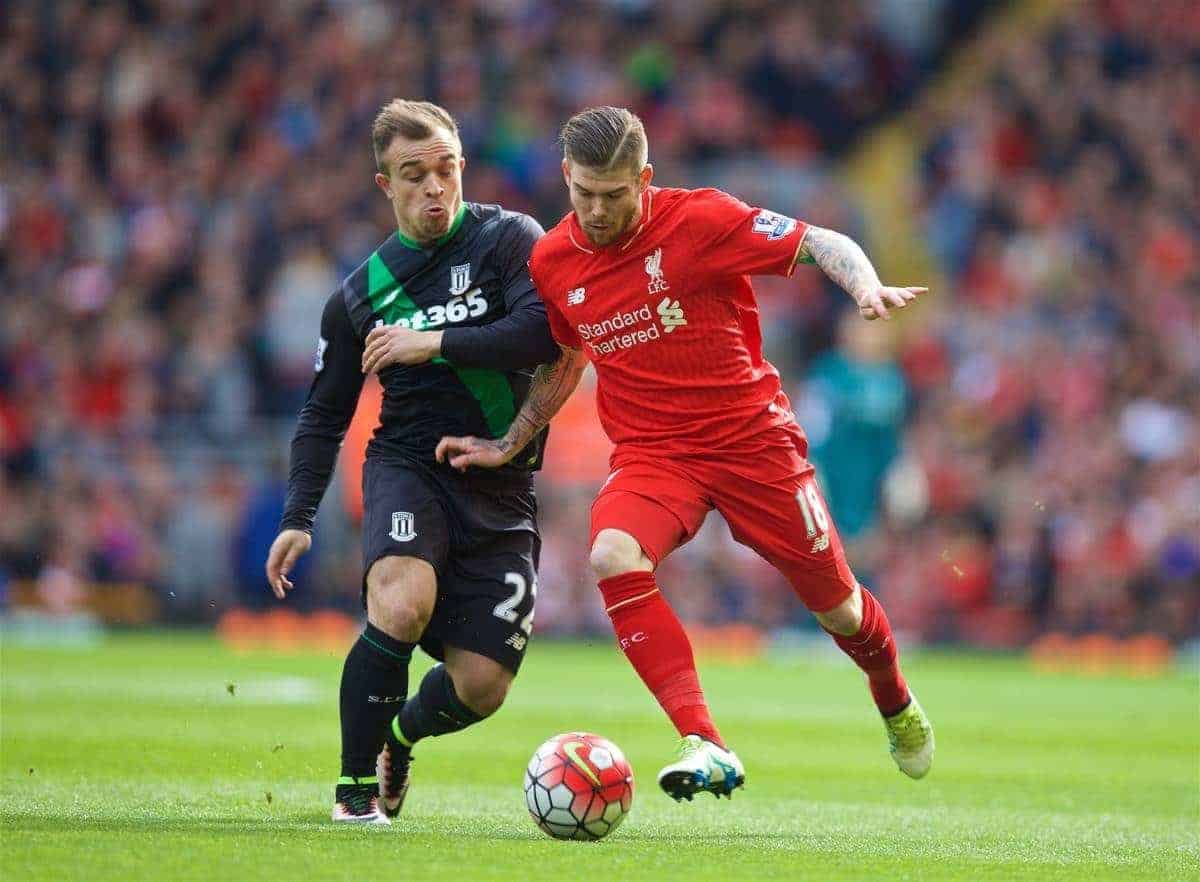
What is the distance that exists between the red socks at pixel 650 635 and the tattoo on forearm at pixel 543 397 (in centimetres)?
77

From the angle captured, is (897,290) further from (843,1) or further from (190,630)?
(843,1)

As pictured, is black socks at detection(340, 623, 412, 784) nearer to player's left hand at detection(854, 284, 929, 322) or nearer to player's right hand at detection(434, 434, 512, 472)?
player's right hand at detection(434, 434, 512, 472)

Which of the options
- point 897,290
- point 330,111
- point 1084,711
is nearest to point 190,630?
point 330,111

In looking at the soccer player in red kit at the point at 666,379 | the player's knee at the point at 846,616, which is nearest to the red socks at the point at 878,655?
the player's knee at the point at 846,616

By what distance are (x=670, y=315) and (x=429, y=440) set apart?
1.04 metres

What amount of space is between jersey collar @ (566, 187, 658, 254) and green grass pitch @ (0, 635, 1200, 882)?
6.88 ft

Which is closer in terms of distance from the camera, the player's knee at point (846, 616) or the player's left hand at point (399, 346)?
the player's left hand at point (399, 346)

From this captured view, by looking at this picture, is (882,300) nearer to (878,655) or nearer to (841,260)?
(841,260)

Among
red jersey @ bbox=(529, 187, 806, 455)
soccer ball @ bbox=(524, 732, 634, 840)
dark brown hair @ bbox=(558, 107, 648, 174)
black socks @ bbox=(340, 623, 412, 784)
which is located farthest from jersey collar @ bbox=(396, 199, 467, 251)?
soccer ball @ bbox=(524, 732, 634, 840)

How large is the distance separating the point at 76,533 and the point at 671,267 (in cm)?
1310

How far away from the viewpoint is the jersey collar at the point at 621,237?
7.17m

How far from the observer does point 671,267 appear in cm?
713

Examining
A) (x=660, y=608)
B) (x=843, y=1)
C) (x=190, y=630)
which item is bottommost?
(x=190, y=630)

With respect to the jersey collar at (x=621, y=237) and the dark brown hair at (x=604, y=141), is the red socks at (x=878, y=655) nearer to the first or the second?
the jersey collar at (x=621, y=237)
